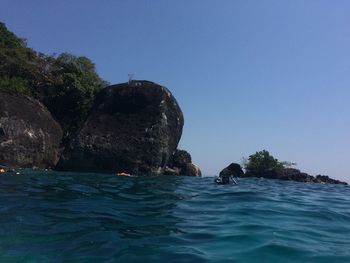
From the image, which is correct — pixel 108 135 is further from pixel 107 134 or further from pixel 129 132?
pixel 129 132

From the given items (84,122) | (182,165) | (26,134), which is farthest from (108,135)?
(182,165)

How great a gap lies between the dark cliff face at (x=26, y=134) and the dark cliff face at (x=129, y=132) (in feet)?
4.34

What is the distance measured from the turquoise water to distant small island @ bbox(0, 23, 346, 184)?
653 inches

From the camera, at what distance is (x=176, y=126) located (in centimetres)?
3338

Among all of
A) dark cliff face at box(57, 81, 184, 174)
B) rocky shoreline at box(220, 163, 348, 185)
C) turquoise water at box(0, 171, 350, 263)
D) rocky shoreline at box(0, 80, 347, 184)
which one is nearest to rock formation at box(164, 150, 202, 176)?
rocky shoreline at box(0, 80, 347, 184)

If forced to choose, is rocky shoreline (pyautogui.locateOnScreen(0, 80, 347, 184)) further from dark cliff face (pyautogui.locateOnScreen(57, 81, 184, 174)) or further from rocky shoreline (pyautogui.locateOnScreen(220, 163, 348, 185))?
rocky shoreline (pyautogui.locateOnScreen(220, 163, 348, 185))

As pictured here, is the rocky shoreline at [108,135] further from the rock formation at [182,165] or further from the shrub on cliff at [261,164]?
the shrub on cliff at [261,164]

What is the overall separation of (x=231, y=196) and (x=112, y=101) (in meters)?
22.6

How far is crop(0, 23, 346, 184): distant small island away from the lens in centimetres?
2866

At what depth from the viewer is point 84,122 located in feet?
108

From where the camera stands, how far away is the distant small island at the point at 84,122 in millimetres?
28656

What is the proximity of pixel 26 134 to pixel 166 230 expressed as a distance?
74.4 ft

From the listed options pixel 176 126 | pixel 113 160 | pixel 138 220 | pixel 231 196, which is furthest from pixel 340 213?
pixel 176 126

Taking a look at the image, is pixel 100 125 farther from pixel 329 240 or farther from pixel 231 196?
pixel 329 240
